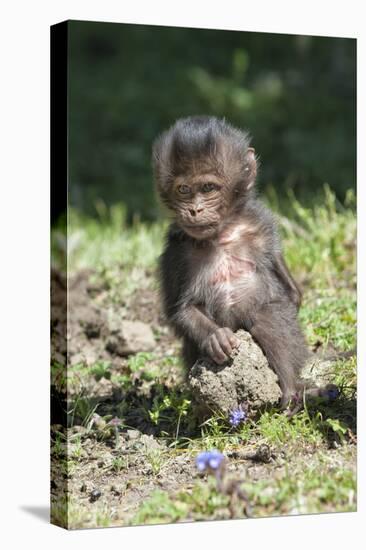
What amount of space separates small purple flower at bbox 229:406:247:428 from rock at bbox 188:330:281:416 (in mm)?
26

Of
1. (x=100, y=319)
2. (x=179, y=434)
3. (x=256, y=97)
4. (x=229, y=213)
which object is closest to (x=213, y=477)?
(x=179, y=434)

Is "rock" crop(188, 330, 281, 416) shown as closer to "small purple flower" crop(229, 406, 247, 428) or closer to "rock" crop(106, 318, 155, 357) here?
"small purple flower" crop(229, 406, 247, 428)

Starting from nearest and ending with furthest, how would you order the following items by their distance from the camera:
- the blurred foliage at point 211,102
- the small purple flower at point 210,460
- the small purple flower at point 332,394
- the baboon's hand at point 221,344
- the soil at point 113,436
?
1. the small purple flower at point 210,460
2. the soil at point 113,436
3. the baboon's hand at point 221,344
4. the small purple flower at point 332,394
5. the blurred foliage at point 211,102

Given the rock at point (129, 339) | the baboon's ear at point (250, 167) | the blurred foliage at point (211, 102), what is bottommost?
the rock at point (129, 339)

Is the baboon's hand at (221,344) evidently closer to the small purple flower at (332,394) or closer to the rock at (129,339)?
the small purple flower at (332,394)

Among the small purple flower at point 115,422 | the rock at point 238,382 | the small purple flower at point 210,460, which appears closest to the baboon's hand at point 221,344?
the rock at point 238,382

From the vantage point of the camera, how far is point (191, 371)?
578 centimetres

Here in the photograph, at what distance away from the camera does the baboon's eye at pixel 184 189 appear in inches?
226

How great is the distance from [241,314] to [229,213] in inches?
23.2

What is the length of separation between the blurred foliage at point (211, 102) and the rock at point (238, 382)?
5.44m

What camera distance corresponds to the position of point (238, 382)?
567 centimetres

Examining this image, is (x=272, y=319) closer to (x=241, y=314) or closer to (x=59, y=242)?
(x=241, y=314)

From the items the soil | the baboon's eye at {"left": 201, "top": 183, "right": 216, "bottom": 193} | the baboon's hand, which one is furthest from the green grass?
the baboon's eye at {"left": 201, "top": 183, "right": 216, "bottom": 193}

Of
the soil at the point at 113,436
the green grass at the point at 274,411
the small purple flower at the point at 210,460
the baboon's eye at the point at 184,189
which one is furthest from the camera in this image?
the baboon's eye at the point at 184,189
